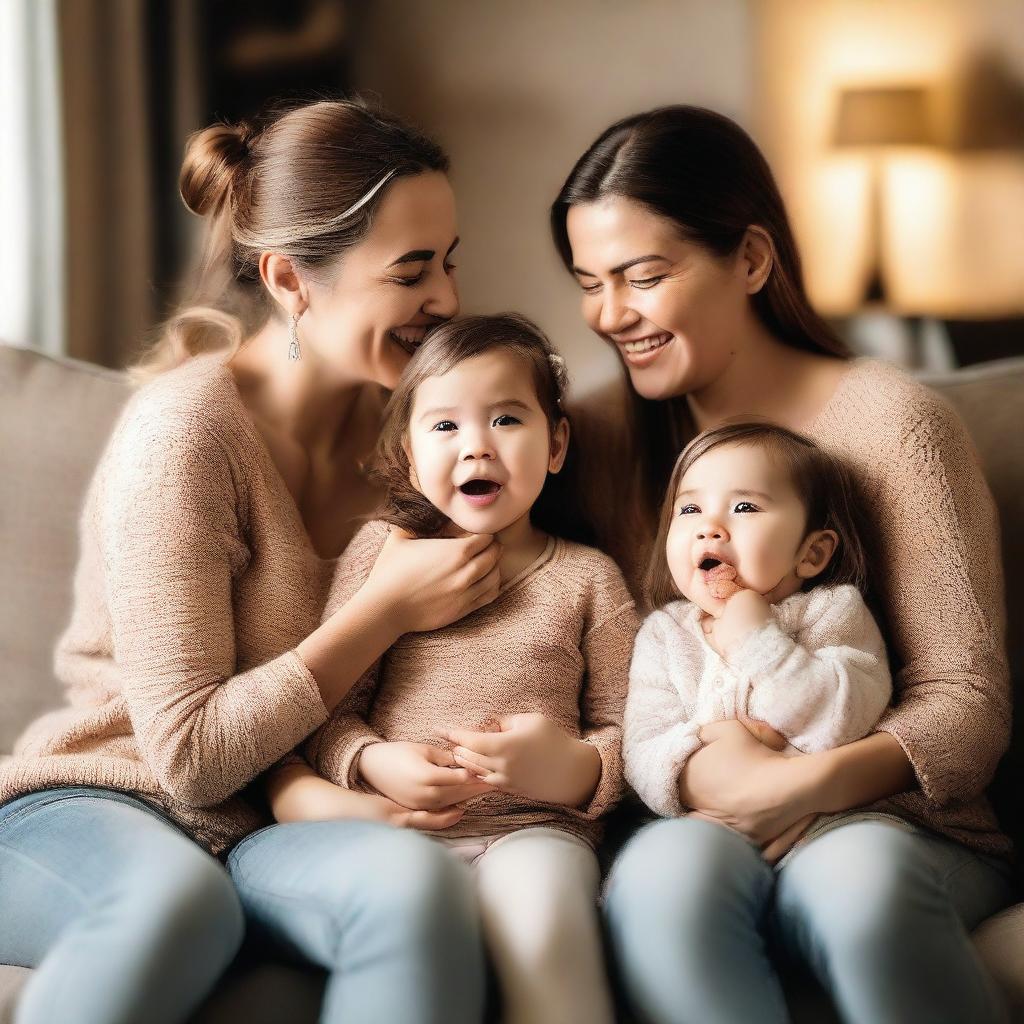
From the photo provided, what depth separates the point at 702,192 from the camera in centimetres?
163

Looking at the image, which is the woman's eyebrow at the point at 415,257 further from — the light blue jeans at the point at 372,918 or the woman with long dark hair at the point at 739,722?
the light blue jeans at the point at 372,918

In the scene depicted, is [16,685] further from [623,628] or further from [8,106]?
[8,106]

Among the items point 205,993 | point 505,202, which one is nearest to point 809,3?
point 505,202

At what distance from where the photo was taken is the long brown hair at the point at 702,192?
63.6 inches

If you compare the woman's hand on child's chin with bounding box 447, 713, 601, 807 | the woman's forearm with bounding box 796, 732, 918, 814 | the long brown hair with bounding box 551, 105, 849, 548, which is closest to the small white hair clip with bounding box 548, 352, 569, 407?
the long brown hair with bounding box 551, 105, 849, 548

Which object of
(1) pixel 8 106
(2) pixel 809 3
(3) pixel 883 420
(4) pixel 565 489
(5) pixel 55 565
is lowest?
(5) pixel 55 565

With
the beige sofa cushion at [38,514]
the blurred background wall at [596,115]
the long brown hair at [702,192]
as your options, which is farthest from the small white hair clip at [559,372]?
the blurred background wall at [596,115]

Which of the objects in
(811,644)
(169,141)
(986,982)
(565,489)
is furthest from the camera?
(169,141)

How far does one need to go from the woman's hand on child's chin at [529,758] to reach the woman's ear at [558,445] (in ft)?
1.07

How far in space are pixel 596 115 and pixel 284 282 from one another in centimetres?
149

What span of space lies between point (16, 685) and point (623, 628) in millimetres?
848

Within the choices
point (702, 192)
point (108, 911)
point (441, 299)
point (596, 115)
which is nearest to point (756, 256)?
point (702, 192)

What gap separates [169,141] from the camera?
2830mm

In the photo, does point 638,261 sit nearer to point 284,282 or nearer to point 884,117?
point 284,282
